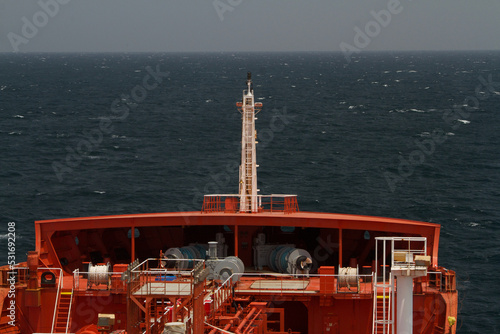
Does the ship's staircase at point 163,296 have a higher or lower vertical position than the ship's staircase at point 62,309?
higher

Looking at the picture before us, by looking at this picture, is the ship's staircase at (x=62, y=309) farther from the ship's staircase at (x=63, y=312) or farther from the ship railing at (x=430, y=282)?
the ship railing at (x=430, y=282)

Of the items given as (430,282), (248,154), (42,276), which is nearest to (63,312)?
(42,276)

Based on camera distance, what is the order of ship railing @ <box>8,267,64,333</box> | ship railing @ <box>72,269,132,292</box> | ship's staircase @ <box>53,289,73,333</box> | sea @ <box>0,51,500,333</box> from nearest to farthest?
ship's staircase @ <box>53,289,73,333</box> < ship railing @ <box>72,269,132,292</box> < ship railing @ <box>8,267,64,333</box> < sea @ <box>0,51,500,333</box>

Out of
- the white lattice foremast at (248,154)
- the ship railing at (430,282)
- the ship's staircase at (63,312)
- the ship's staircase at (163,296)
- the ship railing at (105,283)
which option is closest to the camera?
the ship's staircase at (163,296)

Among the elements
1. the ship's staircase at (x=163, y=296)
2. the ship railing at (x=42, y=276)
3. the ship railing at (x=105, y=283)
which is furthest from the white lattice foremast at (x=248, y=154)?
the ship's staircase at (x=163, y=296)

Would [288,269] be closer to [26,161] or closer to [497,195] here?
[497,195]

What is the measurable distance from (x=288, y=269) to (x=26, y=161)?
75.4 metres

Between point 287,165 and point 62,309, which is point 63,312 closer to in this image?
point 62,309

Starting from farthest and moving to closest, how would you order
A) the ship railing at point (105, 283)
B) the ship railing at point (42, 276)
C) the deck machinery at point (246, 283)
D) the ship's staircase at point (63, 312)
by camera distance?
1. the ship railing at point (42, 276)
2. the ship railing at point (105, 283)
3. the ship's staircase at point (63, 312)
4. the deck machinery at point (246, 283)

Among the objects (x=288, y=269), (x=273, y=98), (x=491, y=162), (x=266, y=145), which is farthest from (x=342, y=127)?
(x=288, y=269)

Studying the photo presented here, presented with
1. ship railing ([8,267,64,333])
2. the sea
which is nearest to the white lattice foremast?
ship railing ([8,267,64,333])

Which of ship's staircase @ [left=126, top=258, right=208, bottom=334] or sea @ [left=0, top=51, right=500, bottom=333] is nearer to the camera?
ship's staircase @ [left=126, top=258, right=208, bottom=334]

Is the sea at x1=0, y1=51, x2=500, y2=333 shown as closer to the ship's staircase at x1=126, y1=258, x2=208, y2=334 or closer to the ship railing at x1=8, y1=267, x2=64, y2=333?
the ship railing at x1=8, y1=267, x2=64, y2=333

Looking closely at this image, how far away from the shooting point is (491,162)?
356 ft
